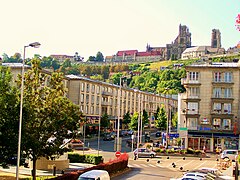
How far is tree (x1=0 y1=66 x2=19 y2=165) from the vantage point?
2917cm

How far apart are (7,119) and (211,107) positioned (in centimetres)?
4926

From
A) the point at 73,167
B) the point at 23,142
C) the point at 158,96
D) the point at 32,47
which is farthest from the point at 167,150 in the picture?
the point at 158,96

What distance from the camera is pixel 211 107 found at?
238 feet

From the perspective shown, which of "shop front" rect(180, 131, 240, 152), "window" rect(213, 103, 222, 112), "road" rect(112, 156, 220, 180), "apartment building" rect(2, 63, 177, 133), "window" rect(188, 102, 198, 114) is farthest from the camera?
"apartment building" rect(2, 63, 177, 133)

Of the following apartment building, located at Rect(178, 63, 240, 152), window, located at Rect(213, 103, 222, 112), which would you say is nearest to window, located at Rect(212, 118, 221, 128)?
apartment building, located at Rect(178, 63, 240, 152)

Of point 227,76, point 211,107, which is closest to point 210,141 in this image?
point 211,107

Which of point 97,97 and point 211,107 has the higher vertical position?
point 97,97

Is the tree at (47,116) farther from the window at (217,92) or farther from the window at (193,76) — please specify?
the window at (217,92)

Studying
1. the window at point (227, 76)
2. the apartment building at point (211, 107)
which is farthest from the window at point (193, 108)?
the window at point (227, 76)

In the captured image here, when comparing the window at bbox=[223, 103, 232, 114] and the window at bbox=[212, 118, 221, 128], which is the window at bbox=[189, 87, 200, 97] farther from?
the window at bbox=[212, 118, 221, 128]

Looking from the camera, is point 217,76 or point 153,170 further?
point 217,76

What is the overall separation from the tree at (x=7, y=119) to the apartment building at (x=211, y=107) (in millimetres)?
46741

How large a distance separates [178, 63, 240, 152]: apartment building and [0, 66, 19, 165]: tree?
46.7m

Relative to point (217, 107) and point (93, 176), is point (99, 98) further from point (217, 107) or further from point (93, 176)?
point (93, 176)
